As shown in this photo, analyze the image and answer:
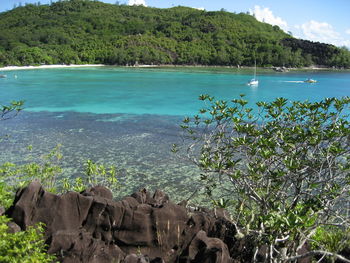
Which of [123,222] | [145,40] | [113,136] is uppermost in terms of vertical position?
[145,40]

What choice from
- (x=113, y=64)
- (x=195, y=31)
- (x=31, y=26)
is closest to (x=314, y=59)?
(x=195, y=31)

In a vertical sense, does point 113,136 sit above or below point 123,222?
below

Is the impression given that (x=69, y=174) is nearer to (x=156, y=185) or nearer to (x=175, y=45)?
(x=156, y=185)

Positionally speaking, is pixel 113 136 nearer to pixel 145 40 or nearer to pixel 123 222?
pixel 123 222

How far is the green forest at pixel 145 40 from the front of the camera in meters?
104

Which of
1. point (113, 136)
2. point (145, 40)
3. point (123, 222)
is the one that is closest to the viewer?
point (123, 222)

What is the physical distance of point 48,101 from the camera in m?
30.1

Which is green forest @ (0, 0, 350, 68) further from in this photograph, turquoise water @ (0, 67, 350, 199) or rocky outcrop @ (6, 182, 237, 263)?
rocky outcrop @ (6, 182, 237, 263)

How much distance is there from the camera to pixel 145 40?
124188mm

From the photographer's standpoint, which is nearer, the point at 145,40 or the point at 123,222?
the point at 123,222

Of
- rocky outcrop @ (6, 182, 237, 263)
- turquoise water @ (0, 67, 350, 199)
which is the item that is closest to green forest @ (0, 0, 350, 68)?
turquoise water @ (0, 67, 350, 199)

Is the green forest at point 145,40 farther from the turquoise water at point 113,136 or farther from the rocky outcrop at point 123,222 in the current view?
the rocky outcrop at point 123,222

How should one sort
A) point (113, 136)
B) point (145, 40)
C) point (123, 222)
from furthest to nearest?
point (145, 40), point (113, 136), point (123, 222)

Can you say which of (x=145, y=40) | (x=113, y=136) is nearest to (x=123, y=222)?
(x=113, y=136)
